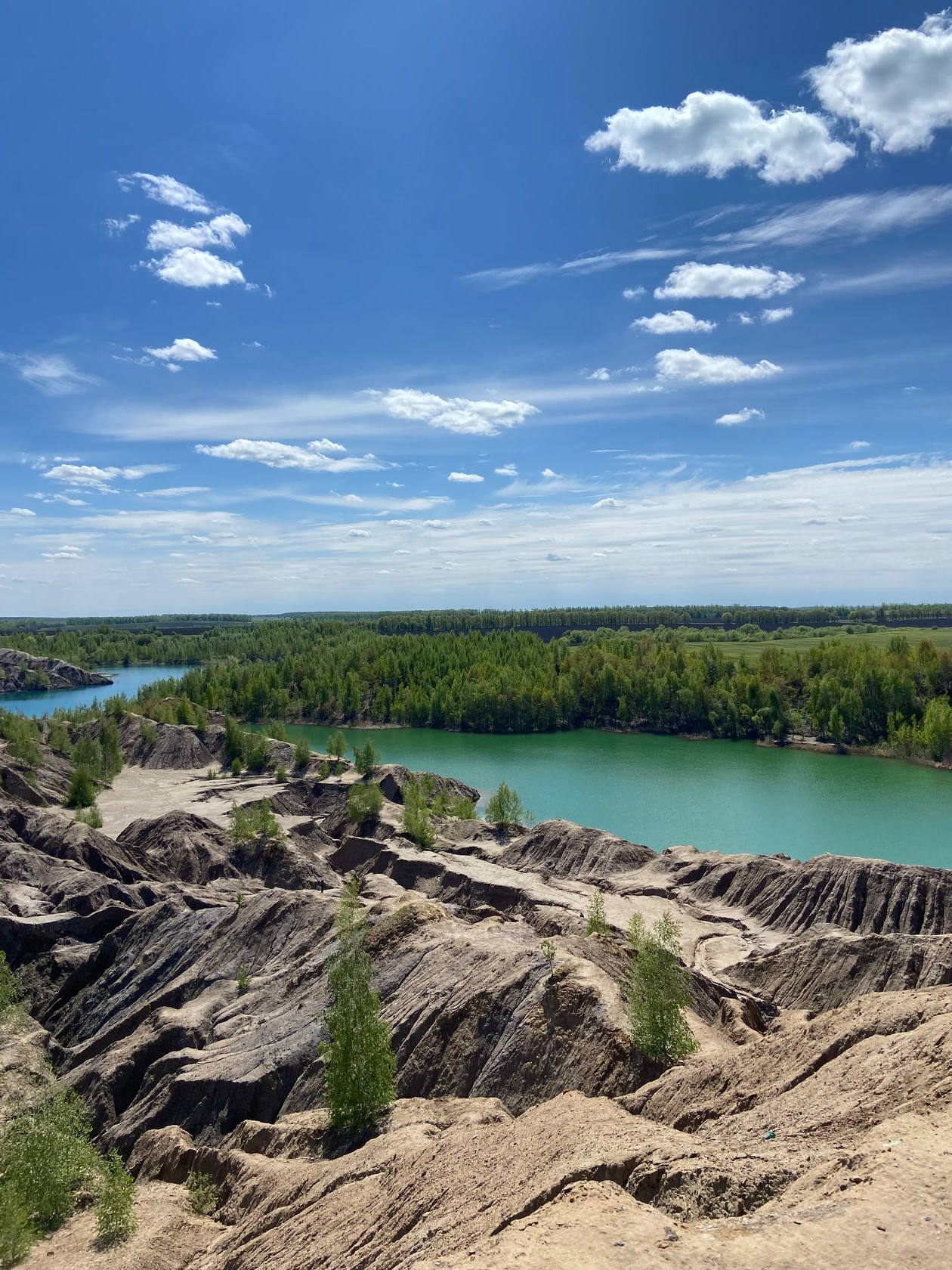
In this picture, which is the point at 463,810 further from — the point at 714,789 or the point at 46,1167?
the point at 46,1167

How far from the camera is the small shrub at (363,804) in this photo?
6278cm

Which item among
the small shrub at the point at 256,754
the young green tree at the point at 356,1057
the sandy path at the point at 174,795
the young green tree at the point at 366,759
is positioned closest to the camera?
the young green tree at the point at 356,1057

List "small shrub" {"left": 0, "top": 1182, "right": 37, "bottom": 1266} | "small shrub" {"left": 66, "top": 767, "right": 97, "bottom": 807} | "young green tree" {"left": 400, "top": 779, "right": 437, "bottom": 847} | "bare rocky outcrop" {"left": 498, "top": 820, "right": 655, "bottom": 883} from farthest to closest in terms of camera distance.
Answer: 1. "small shrub" {"left": 66, "top": 767, "right": 97, "bottom": 807}
2. "young green tree" {"left": 400, "top": 779, "right": 437, "bottom": 847}
3. "bare rocky outcrop" {"left": 498, "top": 820, "right": 655, "bottom": 883}
4. "small shrub" {"left": 0, "top": 1182, "right": 37, "bottom": 1266}

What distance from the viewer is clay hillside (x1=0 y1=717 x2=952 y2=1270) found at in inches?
535

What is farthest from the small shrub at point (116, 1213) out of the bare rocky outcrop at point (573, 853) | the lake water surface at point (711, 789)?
the lake water surface at point (711, 789)

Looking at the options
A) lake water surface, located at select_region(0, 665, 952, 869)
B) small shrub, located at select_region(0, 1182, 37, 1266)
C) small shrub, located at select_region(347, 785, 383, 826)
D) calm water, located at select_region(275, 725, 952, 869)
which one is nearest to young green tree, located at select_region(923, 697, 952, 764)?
lake water surface, located at select_region(0, 665, 952, 869)

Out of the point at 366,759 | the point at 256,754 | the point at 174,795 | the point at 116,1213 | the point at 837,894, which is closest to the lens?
the point at 116,1213

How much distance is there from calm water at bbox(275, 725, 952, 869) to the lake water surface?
0.17 meters

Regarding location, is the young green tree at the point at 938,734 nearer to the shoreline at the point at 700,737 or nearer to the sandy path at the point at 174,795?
the shoreline at the point at 700,737

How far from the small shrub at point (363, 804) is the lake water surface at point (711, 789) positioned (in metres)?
17.7

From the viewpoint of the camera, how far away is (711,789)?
3233 inches

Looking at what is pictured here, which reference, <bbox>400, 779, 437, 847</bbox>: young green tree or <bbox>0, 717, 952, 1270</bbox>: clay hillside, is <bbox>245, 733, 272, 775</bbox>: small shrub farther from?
<bbox>0, 717, 952, 1270</bbox>: clay hillside

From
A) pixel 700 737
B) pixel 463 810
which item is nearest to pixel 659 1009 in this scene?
pixel 463 810

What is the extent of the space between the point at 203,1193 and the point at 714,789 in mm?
67932
